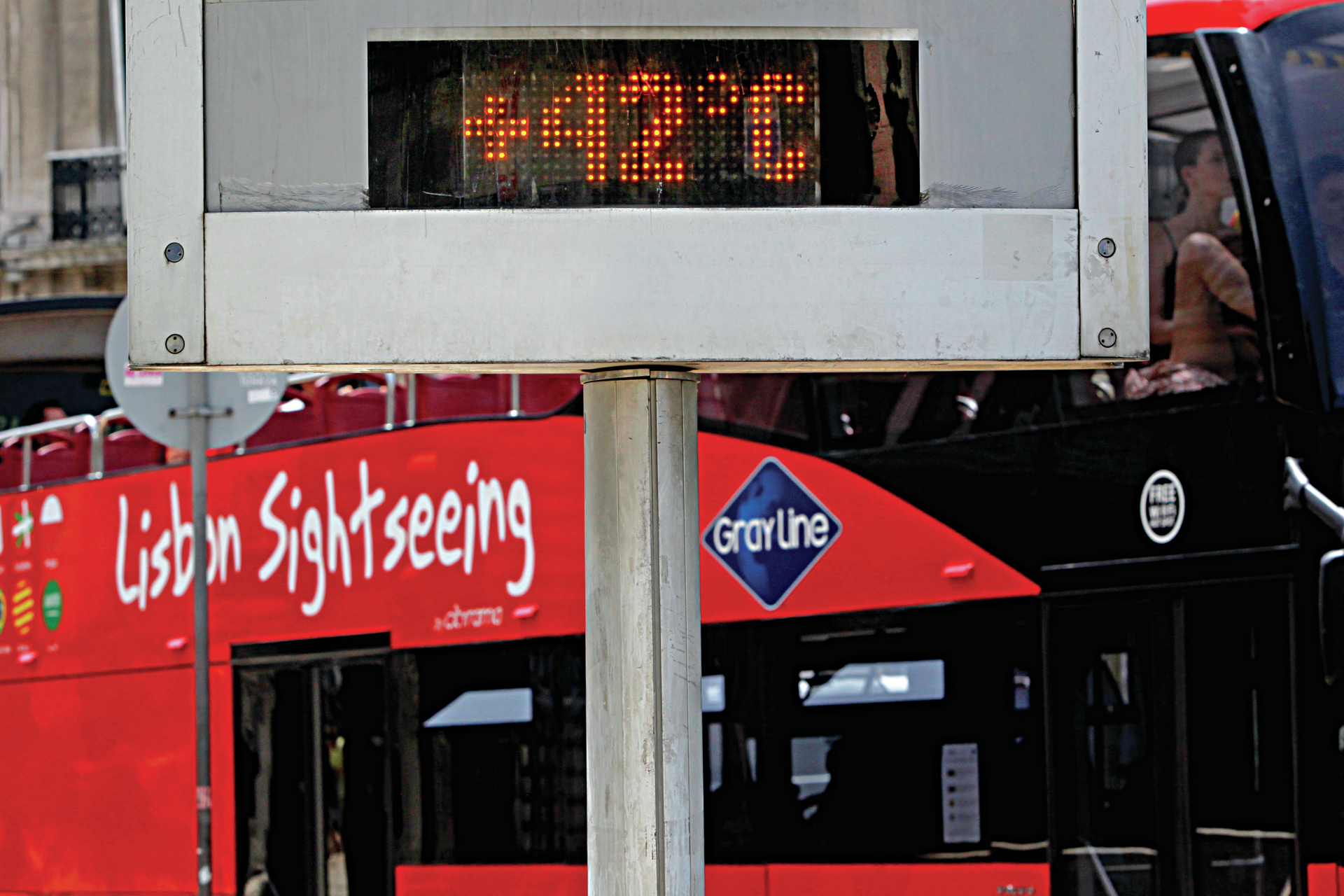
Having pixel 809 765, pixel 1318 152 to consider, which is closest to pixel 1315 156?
pixel 1318 152

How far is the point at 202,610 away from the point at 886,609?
2516 mm

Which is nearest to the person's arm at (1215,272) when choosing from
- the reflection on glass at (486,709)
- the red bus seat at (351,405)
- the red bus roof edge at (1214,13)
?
the red bus roof edge at (1214,13)

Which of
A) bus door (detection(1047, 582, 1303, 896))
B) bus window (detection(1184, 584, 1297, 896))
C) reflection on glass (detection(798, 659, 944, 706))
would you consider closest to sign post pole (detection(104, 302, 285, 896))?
reflection on glass (detection(798, 659, 944, 706))

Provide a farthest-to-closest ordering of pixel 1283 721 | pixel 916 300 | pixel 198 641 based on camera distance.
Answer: pixel 198 641 < pixel 1283 721 < pixel 916 300

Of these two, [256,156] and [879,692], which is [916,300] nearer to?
[256,156]

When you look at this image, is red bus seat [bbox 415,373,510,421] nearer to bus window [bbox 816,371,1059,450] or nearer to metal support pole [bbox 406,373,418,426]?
metal support pole [bbox 406,373,418,426]

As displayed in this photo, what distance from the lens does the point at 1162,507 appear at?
586 cm

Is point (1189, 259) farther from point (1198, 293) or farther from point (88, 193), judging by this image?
point (88, 193)

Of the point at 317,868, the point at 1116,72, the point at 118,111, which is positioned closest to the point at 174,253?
the point at 1116,72

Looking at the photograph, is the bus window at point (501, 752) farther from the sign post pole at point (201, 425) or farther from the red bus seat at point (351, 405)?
the sign post pole at point (201, 425)

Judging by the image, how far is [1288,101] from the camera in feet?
19.1

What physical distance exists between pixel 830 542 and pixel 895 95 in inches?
141

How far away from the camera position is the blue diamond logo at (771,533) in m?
6.66

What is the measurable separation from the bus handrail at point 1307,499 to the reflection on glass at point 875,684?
Result: 1407 millimetres
